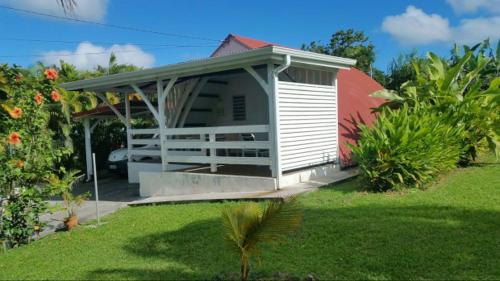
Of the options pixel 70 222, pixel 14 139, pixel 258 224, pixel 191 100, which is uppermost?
pixel 191 100

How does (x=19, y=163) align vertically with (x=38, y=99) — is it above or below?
below

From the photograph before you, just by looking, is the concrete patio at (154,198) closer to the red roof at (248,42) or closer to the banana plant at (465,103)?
the banana plant at (465,103)

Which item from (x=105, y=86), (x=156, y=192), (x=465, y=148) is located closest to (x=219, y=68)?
(x=156, y=192)

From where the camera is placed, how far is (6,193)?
7027 millimetres

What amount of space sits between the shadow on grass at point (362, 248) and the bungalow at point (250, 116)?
2.93 meters

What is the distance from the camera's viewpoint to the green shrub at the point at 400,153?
7.77 m

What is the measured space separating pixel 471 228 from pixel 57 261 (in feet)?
18.0

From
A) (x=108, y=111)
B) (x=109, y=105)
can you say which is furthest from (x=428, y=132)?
(x=108, y=111)

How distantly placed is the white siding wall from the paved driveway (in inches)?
166

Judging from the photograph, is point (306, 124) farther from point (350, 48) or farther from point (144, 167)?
point (350, 48)

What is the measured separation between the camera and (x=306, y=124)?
968 centimetres

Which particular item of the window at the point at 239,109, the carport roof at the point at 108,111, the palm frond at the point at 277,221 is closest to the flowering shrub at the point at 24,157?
the palm frond at the point at 277,221

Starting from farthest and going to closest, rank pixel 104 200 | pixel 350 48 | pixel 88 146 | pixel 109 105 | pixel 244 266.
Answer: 1. pixel 350 48
2. pixel 88 146
3. pixel 109 105
4. pixel 104 200
5. pixel 244 266

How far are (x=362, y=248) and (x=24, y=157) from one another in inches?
227
